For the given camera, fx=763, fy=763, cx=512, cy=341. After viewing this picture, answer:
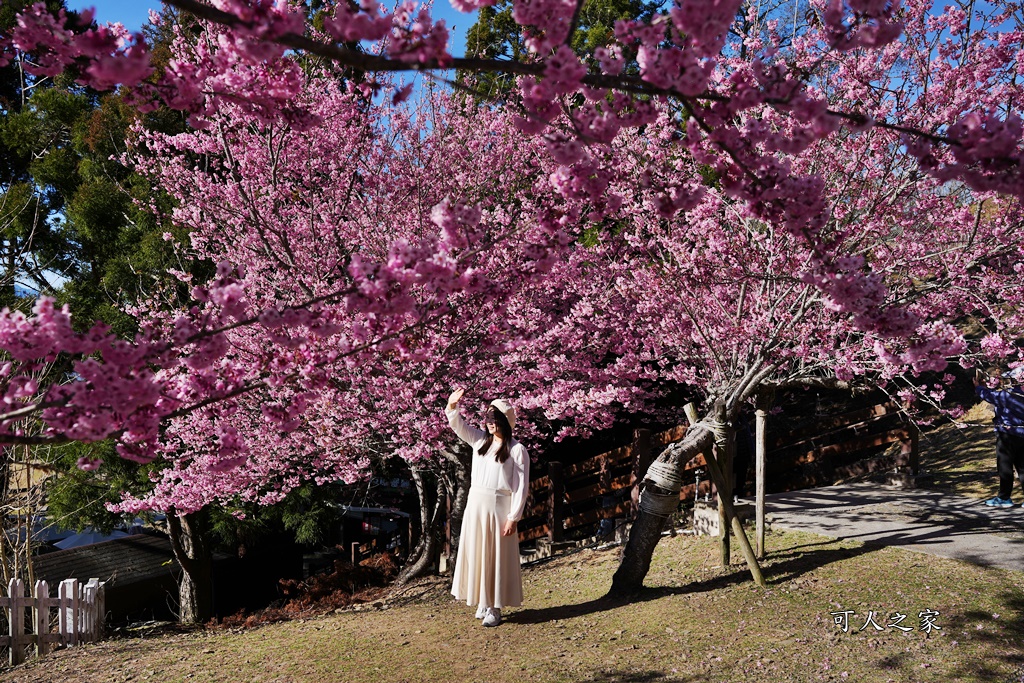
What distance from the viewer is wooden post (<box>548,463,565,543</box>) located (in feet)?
31.1

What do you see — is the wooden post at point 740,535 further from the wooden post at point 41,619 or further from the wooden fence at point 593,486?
the wooden post at point 41,619

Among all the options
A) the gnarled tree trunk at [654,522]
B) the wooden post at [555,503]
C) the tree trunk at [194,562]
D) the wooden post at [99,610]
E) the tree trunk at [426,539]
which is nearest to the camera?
the gnarled tree trunk at [654,522]

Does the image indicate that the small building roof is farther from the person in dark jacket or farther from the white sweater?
the person in dark jacket

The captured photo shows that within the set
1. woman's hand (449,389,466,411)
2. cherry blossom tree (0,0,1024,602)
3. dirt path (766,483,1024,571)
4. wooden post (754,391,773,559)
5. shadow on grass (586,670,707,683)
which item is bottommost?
shadow on grass (586,670,707,683)

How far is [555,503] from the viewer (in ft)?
31.1

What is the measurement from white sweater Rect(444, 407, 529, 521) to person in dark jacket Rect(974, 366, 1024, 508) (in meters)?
4.91

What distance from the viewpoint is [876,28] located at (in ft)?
8.09

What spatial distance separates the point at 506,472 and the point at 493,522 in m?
0.41

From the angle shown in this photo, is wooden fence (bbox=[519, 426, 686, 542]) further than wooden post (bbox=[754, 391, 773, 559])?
Yes

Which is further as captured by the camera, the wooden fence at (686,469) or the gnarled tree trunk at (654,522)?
the wooden fence at (686,469)

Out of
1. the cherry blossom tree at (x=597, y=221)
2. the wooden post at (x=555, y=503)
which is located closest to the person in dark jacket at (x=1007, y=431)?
the cherry blossom tree at (x=597, y=221)

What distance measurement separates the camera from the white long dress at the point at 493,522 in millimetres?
5863

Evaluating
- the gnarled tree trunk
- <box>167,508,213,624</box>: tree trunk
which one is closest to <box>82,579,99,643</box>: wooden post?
<box>167,508,213,624</box>: tree trunk

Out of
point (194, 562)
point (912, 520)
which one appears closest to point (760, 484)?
point (912, 520)
